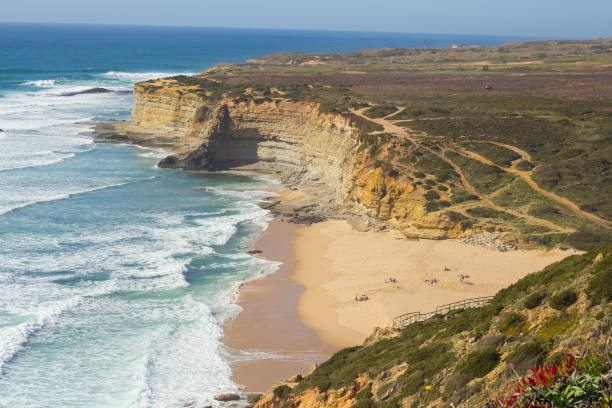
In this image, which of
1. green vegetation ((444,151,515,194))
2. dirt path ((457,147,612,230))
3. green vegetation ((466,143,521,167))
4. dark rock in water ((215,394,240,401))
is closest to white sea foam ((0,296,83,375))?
dark rock in water ((215,394,240,401))

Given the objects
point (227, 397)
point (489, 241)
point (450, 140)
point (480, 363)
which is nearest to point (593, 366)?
point (480, 363)

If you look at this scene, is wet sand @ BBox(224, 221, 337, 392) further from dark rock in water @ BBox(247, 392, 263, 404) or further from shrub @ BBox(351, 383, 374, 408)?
shrub @ BBox(351, 383, 374, 408)

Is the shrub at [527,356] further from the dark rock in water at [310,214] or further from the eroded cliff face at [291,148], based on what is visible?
the dark rock in water at [310,214]

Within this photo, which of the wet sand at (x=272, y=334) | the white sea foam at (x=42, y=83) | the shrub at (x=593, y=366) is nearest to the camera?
the shrub at (x=593, y=366)

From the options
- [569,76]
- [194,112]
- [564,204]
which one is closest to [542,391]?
[564,204]

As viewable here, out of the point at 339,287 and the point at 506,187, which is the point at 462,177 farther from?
the point at 339,287

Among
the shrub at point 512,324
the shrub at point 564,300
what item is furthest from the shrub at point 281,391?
the shrub at point 564,300
